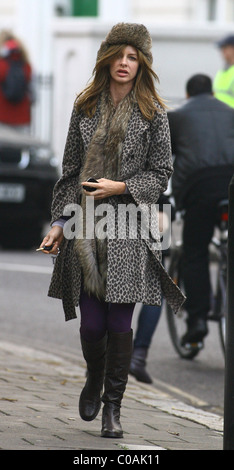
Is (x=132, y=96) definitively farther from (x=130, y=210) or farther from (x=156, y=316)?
(x=156, y=316)

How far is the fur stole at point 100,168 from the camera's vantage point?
5.14 m

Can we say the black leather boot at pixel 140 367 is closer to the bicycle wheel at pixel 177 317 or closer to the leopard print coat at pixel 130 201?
the bicycle wheel at pixel 177 317

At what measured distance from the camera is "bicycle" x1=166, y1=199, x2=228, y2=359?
→ 789cm

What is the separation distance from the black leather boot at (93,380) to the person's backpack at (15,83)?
13.9 m

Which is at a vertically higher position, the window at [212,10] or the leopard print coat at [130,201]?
the leopard print coat at [130,201]

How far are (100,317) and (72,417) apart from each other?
55 centimetres

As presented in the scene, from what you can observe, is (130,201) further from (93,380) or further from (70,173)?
(93,380)

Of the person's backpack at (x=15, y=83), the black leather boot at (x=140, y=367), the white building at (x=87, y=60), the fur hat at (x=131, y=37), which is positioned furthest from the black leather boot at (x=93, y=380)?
the person's backpack at (x=15, y=83)

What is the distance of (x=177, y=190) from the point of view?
7.79m

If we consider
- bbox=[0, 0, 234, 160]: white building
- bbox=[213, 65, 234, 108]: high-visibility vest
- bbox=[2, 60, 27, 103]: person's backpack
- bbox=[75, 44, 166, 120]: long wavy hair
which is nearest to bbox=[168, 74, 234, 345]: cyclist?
bbox=[213, 65, 234, 108]: high-visibility vest

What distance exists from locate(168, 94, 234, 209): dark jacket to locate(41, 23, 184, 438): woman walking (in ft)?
8.04

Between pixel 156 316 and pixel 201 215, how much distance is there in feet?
2.82

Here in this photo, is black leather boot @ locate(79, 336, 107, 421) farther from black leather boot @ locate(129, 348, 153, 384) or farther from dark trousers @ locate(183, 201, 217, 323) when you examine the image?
dark trousers @ locate(183, 201, 217, 323)

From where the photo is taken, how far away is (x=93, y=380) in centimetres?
533
